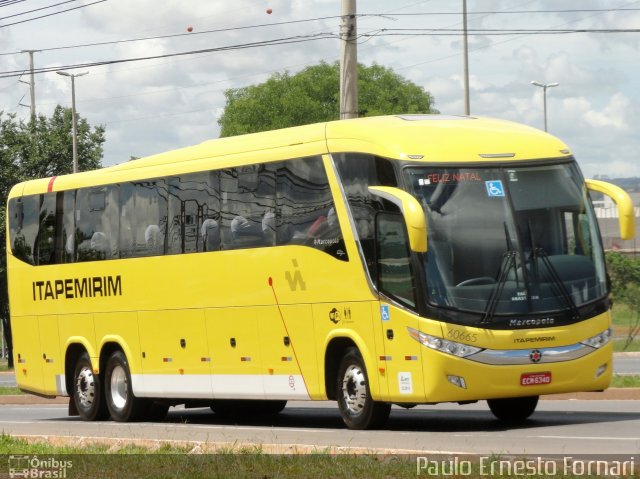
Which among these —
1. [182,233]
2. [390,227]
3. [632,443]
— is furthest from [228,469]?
[182,233]

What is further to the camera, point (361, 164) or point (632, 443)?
point (361, 164)

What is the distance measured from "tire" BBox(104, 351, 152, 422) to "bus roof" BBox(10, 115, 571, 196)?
391 centimetres

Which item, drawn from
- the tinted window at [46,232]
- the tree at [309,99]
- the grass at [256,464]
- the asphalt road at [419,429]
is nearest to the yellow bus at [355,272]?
the asphalt road at [419,429]

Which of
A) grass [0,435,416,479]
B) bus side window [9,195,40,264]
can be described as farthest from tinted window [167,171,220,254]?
grass [0,435,416,479]

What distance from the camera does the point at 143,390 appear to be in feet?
73.3

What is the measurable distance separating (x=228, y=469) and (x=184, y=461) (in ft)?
3.08

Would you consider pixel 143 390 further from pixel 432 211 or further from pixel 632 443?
pixel 632 443

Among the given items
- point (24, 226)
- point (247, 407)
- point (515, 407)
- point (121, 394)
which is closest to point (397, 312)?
point (515, 407)

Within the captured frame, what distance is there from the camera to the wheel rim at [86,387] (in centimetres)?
2353

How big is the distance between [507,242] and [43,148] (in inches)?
1800

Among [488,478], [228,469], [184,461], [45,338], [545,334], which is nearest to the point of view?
[488,478]

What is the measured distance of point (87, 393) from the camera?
23641 millimetres

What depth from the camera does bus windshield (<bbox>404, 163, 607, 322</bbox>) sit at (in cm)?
1664

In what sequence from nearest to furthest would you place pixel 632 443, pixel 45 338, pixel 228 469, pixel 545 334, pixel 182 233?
pixel 228 469 < pixel 632 443 < pixel 545 334 < pixel 182 233 < pixel 45 338
